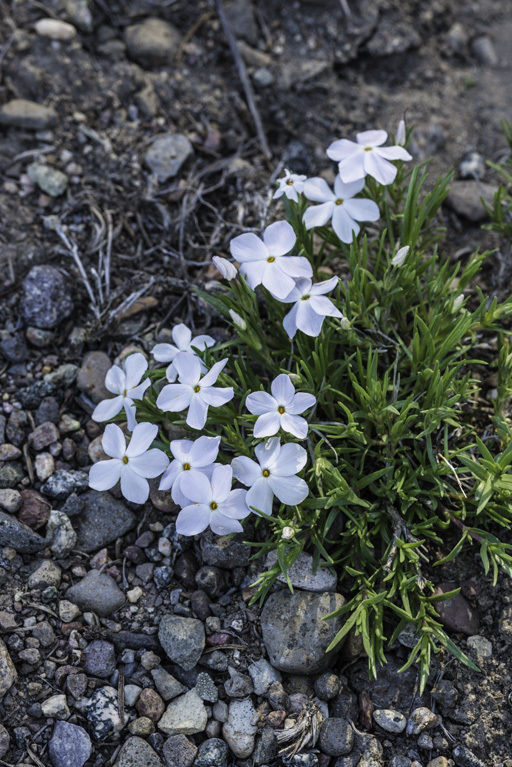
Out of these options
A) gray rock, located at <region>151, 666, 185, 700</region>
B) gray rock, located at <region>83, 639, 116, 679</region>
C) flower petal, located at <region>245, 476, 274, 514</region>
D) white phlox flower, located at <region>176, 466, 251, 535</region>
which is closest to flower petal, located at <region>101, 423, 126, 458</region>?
white phlox flower, located at <region>176, 466, 251, 535</region>

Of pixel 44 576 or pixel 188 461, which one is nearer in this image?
pixel 188 461

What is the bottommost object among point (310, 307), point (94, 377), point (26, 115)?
point (94, 377)

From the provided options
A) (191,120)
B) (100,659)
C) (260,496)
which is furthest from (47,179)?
(100,659)

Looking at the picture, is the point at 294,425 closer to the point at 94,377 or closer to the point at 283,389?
the point at 283,389

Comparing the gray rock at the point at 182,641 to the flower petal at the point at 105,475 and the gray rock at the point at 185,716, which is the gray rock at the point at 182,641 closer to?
the gray rock at the point at 185,716

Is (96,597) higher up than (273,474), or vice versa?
(273,474)

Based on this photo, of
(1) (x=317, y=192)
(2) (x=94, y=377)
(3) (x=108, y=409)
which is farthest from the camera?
(2) (x=94, y=377)

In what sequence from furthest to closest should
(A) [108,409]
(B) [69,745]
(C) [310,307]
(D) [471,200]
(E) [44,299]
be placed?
(D) [471,200], (E) [44,299], (A) [108,409], (C) [310,307], (B) [69,745]
